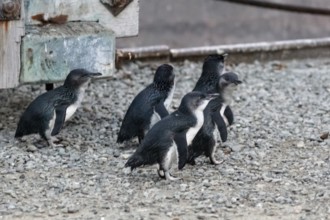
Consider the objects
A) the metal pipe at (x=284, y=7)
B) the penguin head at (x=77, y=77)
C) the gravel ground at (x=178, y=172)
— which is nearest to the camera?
the gravel ground at (x=178, y=172)

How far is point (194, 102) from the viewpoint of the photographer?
27.5ft

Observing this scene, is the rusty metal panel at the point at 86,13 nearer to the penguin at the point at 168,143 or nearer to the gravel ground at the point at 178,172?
the gravel ground at the point at 178,172

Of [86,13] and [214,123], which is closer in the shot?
[214,123]

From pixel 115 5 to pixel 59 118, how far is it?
1132 millimetres

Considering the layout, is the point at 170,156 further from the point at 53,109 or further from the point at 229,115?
the point at 229,115

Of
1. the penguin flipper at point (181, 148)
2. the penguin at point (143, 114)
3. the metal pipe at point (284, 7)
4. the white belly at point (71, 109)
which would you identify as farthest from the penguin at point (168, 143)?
the metal pipe at point (284, 7)

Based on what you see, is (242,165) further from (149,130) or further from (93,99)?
(93,99)

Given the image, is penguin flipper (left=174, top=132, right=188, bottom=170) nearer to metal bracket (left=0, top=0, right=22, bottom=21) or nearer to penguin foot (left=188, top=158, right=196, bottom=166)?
penguin foot (left=188, top=158, right=196, bottom=166)

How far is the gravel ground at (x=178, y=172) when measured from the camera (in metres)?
7.60

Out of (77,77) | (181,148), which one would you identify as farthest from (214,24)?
(181,148)

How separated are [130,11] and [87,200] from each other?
240 centimetres

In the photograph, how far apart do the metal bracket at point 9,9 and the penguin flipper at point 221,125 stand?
1694 millimetres

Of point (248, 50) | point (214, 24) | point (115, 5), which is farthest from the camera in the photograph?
point (214, 24)

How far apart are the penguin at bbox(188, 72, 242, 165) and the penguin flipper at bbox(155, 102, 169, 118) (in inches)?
13.6
